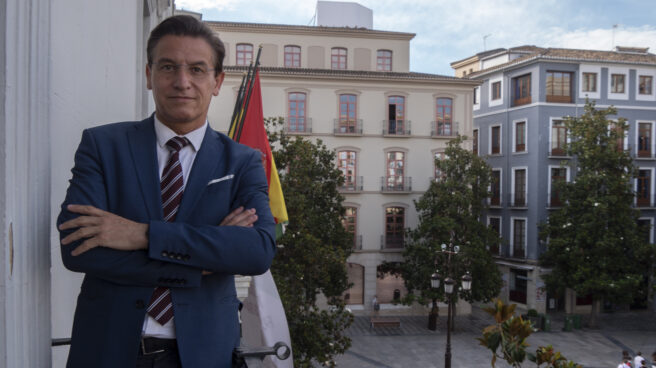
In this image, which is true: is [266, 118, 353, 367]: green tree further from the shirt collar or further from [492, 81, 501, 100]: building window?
[492, 81, 501, 100]: building window

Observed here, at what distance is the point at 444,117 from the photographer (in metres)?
28.2

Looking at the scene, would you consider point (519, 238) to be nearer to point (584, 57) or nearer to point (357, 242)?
point (357, 242)

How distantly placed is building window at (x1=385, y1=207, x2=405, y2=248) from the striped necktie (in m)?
25.5

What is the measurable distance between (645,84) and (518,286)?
1387cm

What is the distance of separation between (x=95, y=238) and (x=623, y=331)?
28.9m

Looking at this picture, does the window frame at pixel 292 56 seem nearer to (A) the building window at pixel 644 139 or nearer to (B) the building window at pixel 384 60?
(B) the building window at pixel 384 60

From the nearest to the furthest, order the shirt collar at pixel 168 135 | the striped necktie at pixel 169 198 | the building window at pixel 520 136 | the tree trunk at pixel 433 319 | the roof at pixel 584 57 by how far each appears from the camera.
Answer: the striped necktie at pixel 169 198 < the shirt collar at pixel 168 135 < the tree trunk at pixel 433 319 < the roof at pixel 584 57 < the building window at pixel 520 136

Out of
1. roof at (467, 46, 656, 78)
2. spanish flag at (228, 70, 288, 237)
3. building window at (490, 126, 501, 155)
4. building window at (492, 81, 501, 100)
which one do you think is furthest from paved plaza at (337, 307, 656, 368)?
roof at (467, 46, 656, 78)

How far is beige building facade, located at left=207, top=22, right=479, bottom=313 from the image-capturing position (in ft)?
88.3

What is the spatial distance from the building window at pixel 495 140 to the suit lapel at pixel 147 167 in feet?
104

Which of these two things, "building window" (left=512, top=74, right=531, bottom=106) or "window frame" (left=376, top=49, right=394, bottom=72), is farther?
"building window" (left=512, top=74, right=531, bottom=106)

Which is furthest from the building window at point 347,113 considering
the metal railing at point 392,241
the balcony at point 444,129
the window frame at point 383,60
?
the metal railing at point 392,241

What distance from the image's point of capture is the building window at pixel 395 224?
1074 inches

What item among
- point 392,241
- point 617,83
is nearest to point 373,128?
point 392,241
